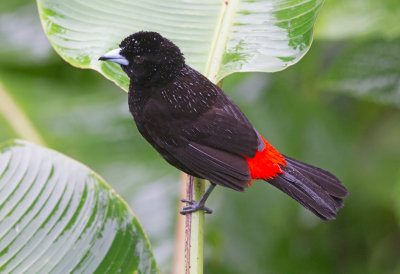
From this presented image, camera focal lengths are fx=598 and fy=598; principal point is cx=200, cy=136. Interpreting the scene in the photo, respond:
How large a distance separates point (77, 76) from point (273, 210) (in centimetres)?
154

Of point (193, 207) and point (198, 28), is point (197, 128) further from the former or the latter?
point (198, 28)

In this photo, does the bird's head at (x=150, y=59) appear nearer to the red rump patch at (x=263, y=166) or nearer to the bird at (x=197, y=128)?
the bird at (x=197, y=128)

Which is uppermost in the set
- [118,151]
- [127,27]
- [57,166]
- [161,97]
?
[127,27]

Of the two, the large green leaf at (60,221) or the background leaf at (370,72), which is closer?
the large green leaf at (60,221)

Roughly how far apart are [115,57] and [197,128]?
1.27 feet

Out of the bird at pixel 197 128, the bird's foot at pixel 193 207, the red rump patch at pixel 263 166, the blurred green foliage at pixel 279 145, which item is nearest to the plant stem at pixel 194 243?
the bird's foot at pixel 193 207

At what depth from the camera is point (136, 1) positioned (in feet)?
A: 7.74

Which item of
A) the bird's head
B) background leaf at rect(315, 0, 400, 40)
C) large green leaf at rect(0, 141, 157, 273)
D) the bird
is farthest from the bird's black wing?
background leaf at rect(315, 0, 400, 40)

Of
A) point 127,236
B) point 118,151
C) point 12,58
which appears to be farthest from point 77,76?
point 127,236

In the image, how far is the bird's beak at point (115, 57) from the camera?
6.83ft

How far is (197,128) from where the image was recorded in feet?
6.75

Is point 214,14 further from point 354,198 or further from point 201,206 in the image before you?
point 354,198

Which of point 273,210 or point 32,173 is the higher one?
point 32,173

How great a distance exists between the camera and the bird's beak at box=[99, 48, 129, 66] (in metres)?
2.08
